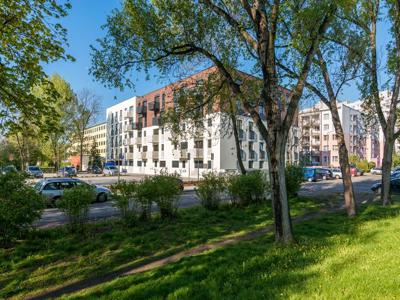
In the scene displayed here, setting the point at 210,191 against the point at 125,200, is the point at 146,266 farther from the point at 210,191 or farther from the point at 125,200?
the point at 210,191

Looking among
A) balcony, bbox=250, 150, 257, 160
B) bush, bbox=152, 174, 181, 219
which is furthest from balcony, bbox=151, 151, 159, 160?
bush, bbox=152, 174, 181, 219

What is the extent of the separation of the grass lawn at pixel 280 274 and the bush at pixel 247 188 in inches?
268

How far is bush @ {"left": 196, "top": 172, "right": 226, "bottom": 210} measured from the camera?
13481 millimetres

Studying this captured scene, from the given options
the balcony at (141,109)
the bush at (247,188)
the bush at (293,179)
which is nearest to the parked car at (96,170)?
the balcony at (141,109)

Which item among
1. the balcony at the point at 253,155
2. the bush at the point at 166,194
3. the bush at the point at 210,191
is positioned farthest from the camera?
the balcony at the point at 253,155

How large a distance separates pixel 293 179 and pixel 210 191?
6077 mm

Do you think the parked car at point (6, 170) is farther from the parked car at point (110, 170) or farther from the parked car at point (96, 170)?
the parked car at point (96, 170)

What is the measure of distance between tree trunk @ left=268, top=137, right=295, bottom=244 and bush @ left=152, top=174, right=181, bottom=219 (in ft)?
15.4

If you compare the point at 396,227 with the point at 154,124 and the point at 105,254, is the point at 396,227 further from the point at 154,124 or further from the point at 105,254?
the point at 154,124

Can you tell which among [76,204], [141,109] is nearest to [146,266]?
[76,204]

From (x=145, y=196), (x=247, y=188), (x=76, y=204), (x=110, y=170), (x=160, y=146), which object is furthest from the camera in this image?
(x=110, y=170)

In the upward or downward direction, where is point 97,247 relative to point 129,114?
downward

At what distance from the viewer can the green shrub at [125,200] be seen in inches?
404

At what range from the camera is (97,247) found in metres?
8.30
